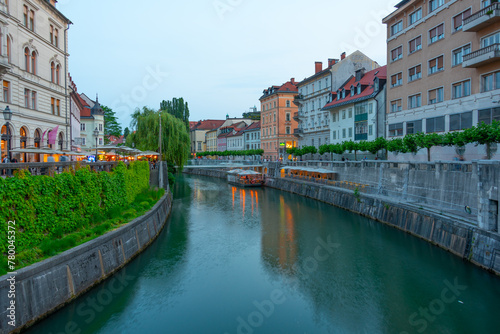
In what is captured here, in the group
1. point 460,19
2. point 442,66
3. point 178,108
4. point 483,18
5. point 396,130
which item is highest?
point 460,19

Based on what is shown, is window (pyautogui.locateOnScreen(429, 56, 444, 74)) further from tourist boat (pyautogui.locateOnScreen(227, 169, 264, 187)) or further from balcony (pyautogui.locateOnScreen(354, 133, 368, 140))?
tourist boat (pyautogui.locateOnScreen(227, 169, 264, 187))

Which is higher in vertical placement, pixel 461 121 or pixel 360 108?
pixel 360 108

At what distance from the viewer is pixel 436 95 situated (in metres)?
30.1

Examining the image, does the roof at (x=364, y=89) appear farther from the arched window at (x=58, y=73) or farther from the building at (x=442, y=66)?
the arched window at (x=58, y=73)

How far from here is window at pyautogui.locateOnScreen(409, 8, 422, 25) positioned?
32.1 m

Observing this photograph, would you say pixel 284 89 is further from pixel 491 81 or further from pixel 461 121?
pixel 491 81

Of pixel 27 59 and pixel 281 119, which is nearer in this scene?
pixel 27 59

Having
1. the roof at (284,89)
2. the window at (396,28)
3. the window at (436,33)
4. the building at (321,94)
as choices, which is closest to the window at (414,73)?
the window at (436,33)

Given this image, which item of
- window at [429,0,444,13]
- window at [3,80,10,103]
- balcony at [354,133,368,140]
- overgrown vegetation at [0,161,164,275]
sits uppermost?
window at [429,0,444,13]

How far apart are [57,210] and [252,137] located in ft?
259

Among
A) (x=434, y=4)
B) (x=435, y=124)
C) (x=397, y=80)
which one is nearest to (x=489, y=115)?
(x=435, y=124)

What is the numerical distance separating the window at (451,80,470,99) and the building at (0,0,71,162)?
30.8m

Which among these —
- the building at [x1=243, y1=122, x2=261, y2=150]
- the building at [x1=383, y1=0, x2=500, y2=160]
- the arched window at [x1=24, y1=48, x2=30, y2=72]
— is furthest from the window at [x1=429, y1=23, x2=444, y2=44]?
the building at [x1=243, y1=122, x2=261, y2=150]

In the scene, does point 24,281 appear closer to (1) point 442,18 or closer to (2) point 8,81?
(2) point 8,81
